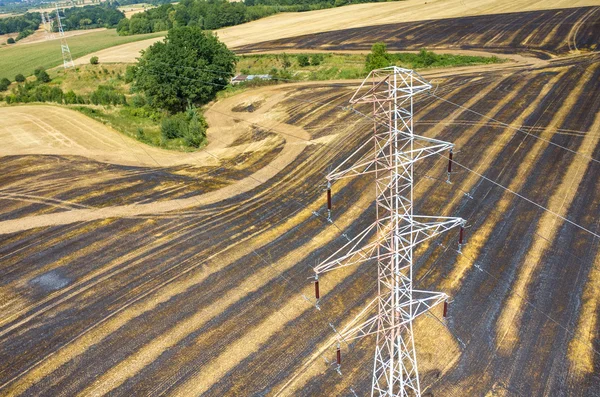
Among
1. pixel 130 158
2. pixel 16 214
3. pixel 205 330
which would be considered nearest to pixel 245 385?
pixel 205 330

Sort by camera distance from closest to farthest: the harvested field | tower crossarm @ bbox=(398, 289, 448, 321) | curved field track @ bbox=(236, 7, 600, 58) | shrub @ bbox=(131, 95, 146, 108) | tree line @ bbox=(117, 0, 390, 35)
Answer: tower crossarm @ bbox=(398, 289, 448, 321), shrub @ bbox=(131, 95, 146, 108), curved field track @ bbox=(236, 7, 600, 58), the harvested field, tree line @ bbox=(117, 0, 390, 35)

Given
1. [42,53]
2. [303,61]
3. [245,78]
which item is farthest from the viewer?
[42,53]

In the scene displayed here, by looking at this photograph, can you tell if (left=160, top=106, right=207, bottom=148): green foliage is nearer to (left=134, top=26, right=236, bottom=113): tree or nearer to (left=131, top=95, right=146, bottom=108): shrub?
(left=134, top=26, right=236, bottom=113): tree

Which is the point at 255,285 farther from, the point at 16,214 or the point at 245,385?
the point at 16,214

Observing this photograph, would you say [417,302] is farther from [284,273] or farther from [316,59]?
[316,59]

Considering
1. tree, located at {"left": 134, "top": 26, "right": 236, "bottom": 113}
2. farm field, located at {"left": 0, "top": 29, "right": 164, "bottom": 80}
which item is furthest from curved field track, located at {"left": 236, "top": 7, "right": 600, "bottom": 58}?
farm field, located at {"left": 0, "top": 29, "right": 164, "bottom": 80}

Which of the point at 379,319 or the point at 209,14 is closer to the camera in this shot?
the point at 379,319

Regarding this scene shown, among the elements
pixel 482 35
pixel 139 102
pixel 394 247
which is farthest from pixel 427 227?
A: pixel 482 35

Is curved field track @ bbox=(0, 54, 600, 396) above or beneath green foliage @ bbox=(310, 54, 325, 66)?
beneath
